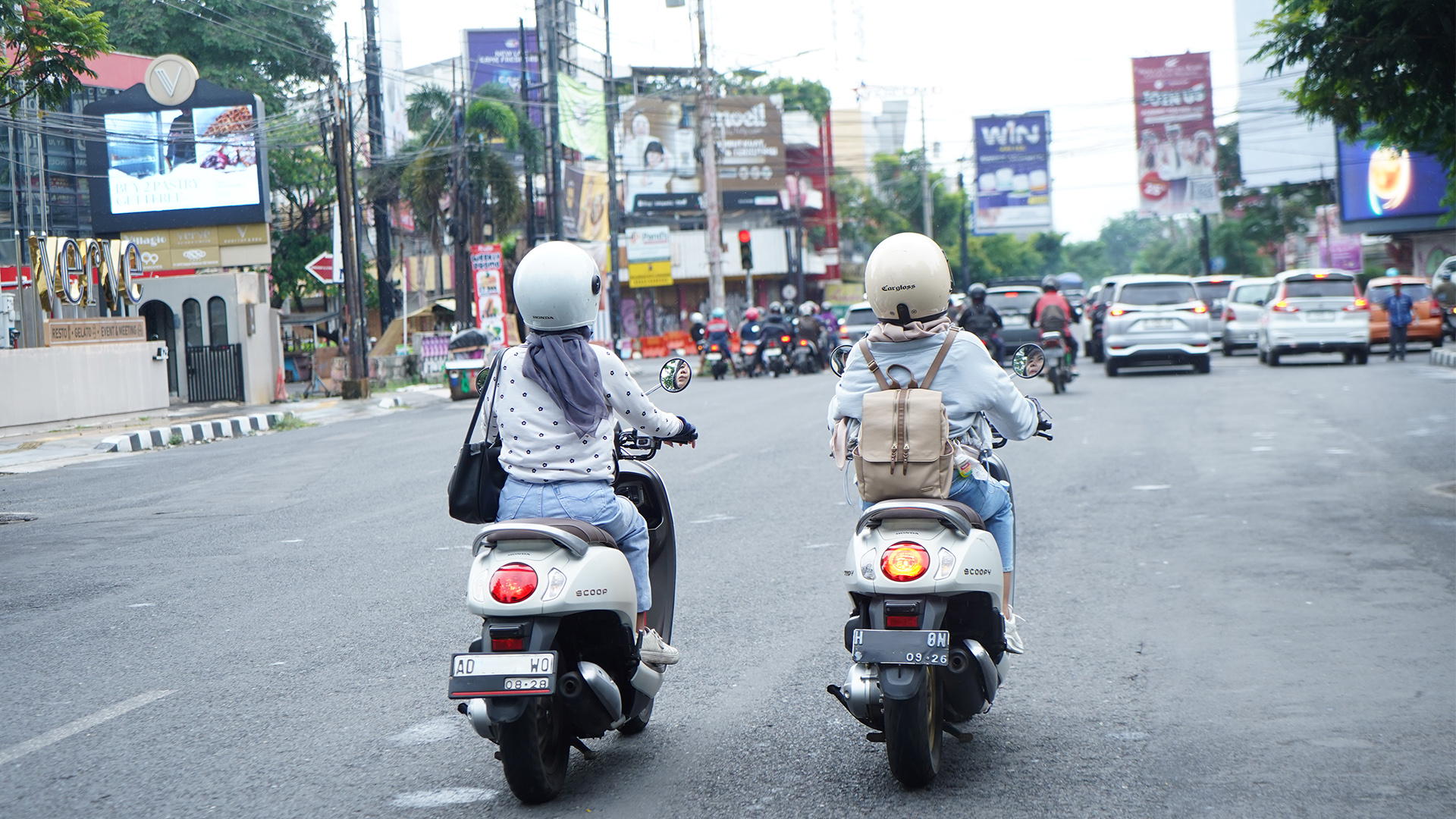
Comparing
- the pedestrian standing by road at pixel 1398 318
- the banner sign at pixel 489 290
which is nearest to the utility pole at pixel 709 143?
the banner sign at pixel 489 290

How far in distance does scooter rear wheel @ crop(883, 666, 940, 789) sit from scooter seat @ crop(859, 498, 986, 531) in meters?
0.43

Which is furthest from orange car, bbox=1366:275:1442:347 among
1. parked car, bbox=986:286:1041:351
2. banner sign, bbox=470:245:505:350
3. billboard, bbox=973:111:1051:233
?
billboard, bbox=973:111:1051:233

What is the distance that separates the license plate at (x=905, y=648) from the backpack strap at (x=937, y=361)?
822 mm

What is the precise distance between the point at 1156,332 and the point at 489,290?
1480 centimetres

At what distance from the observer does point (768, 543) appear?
831 centimetres

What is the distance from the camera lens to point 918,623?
12.4 ft

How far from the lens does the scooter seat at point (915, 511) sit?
12.7 feet

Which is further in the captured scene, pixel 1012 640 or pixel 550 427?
pixel 1012 640

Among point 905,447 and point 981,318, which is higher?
point 981,318

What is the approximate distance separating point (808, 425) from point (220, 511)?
7492 mm

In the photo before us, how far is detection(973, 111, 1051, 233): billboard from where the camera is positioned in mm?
52000

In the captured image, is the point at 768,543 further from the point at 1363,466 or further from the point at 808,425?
the point at 808,425

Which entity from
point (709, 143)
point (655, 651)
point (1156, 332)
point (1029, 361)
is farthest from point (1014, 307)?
point (655, 651)

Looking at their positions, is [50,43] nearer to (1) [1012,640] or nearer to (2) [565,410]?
(2) [565,410]
